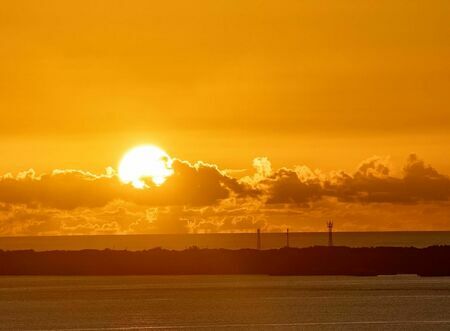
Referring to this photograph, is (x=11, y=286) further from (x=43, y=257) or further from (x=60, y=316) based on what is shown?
(x=43, y=257)

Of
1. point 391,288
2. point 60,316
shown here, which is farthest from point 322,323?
point 391,288

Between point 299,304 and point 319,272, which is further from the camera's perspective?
point 319,272

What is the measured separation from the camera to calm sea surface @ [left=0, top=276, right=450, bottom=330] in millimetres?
62875

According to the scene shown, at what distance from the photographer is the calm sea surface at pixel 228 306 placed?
62875 millimetres

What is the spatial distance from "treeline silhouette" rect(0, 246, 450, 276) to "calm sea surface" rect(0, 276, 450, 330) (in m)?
39.3

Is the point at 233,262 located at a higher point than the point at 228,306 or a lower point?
higher

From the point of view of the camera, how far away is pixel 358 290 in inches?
3809

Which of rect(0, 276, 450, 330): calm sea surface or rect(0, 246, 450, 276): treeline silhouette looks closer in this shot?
rect(0, 276, 450, 330): calm sea surface

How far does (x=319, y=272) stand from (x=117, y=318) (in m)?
78.1

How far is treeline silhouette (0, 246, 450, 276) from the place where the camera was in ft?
487

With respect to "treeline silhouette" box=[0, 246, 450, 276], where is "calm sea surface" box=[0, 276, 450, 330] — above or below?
below

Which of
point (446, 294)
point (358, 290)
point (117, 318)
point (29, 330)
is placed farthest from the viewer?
point (358, 290)

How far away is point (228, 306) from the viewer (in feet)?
251

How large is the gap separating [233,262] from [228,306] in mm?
79598
